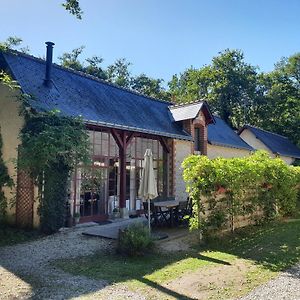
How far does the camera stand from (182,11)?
31.9 ft

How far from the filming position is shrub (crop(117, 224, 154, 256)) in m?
7.61

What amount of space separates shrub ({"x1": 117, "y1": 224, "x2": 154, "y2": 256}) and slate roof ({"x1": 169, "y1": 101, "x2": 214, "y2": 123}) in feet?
35.9

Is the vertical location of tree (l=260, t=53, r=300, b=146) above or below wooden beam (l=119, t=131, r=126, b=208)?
above

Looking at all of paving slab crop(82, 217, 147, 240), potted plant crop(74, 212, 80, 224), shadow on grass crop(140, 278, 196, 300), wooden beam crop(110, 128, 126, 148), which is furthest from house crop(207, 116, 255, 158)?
shadow on grass crop(140, 278, 196, 300)

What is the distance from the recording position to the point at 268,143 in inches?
1256

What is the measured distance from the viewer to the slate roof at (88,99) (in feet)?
38.7

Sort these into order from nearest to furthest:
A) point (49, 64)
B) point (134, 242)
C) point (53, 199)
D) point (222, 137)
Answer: point (134, 242), point (53, 199), point (49, 64), point (222, 137)

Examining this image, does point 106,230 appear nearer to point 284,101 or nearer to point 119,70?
point 284,101

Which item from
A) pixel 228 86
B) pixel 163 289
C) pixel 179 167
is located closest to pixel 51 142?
pixel 163 289

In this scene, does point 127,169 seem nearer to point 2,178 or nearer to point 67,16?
point 2,178

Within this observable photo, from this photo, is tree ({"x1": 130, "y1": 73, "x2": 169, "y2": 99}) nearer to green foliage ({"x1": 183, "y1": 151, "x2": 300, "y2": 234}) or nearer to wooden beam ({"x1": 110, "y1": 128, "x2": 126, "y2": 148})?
wooden beam ({"x1": 110, "y1": 128, "x2": 126, "y2": 148})

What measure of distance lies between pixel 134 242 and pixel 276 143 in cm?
2946

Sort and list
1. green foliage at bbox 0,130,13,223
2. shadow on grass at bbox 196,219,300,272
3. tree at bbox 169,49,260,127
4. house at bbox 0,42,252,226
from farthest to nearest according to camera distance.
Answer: tree at bbox 169,49,260,127 → house at bbox 0,42,252,226 → green foliage at bbox 0,130,13,223 → shadow on grass at bbox 196,219,300,272

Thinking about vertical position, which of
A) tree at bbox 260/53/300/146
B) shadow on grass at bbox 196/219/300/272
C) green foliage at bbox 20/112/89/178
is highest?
tree at bbox 260/53/300/146
